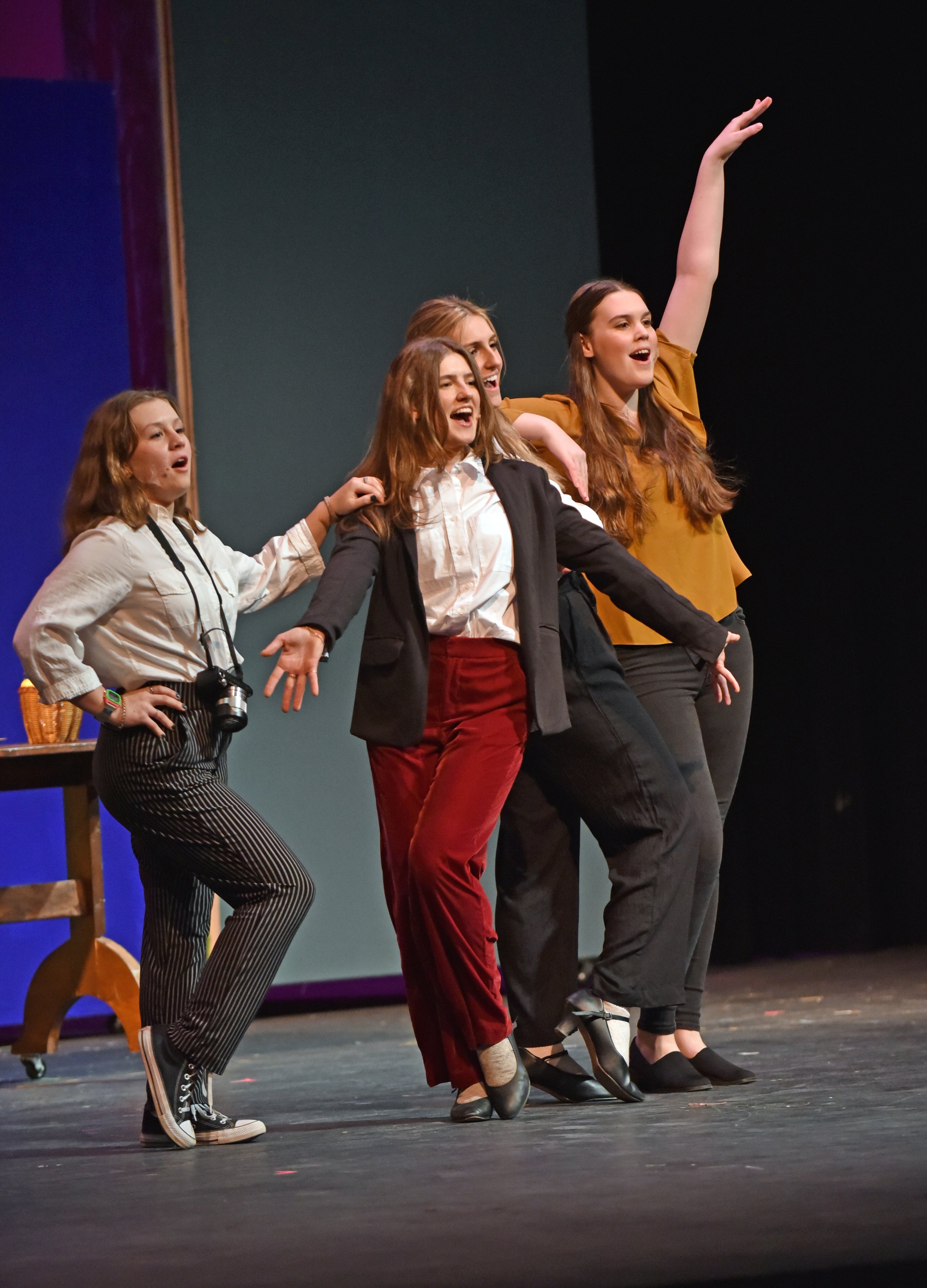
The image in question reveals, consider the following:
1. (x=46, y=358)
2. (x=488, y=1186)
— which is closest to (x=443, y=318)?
(x=488, y=1186)

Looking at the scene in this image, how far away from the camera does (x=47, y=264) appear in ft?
16.5

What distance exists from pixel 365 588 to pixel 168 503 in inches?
18.9

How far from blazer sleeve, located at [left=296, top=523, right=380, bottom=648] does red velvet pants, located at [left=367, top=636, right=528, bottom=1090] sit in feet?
0.56

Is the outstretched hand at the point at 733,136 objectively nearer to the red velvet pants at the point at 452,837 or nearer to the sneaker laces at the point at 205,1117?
the red velvet pants at the point at 452,837

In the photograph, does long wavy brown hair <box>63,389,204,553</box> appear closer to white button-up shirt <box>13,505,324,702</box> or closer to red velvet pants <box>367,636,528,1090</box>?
white button-up shirt <box>13,505,324,702</box>

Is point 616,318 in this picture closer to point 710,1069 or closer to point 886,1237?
point 710,1069

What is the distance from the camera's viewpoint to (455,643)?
2801 mm

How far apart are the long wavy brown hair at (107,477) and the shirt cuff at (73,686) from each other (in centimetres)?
27

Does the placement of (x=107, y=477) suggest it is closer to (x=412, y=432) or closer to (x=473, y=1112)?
(x=412, y=432)

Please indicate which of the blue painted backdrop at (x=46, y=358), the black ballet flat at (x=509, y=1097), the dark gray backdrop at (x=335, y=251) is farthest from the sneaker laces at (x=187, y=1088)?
the blue painted backdrop at (x=46, y=358)

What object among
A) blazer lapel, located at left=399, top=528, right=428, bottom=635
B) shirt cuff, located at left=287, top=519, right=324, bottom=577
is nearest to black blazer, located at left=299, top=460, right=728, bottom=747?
blazer lapel, located at left=399, top=528, right=428, bottom=635

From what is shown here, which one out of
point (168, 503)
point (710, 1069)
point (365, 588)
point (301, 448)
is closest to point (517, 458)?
point (365, 588)

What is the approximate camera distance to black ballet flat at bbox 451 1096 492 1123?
8.80 feet

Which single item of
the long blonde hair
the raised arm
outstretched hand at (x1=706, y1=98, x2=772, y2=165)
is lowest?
the long blonde hair
